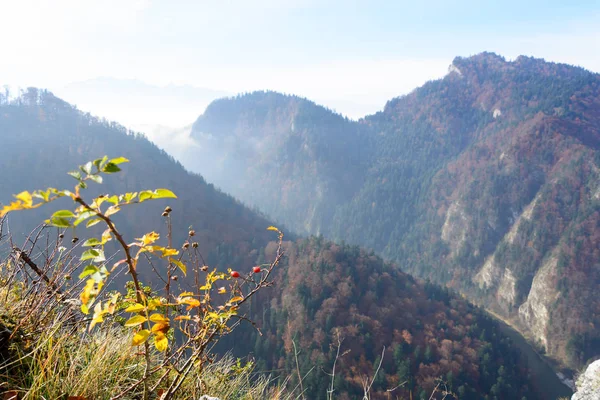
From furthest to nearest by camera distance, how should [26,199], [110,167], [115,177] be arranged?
[115,177]
[110,167]
[26,199]

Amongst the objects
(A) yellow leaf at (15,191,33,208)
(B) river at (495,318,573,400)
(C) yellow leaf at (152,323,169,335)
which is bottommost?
(B) river at (495,318,573,400)

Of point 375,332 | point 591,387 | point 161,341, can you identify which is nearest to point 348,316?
point 375,332

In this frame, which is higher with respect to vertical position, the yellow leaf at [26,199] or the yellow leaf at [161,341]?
the yellow leaf at [26,199]

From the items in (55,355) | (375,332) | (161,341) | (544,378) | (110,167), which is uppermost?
(110,167)

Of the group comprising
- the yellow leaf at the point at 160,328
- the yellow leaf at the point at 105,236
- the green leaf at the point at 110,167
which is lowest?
the yellow leaf at the point at 160,328

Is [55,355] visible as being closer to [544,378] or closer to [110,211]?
[110,211]

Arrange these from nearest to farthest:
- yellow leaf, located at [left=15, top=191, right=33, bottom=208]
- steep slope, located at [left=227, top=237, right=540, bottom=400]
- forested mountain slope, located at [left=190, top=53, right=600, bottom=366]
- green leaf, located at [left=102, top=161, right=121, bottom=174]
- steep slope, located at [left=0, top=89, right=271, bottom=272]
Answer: yellow leaf, located at [left=15, top=191, right=33, bottom=208] → green leaf, located at [left=102, top=161, right=121, bottom=174] → steep slope, located at [left=227, top=237, right=540, bottom=400] → forested mountain slope, located at [left=190, top=53, right=600, bottom=366] → steep slope, located at [left=0, top=89, right=271, bottom=272]

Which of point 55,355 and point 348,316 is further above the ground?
point 55,355

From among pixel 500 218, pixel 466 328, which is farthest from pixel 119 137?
pixel 500 218

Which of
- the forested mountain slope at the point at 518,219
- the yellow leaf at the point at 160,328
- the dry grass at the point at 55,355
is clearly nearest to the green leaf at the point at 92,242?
the yellow leaf at the point at 160,328

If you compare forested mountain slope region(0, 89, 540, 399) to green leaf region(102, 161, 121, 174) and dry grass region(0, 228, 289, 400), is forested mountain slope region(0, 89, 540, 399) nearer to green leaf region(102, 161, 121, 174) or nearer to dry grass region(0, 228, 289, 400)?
dry grass region(0, 228, 289, 400)

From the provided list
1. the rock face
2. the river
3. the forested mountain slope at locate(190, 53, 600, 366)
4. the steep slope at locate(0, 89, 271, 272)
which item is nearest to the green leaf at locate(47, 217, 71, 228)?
the rock face

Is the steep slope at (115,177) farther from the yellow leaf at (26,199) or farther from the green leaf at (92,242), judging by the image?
the yellow leaf at (26,199)

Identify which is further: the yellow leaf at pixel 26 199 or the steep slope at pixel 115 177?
the steep slope at pixel 115 177
